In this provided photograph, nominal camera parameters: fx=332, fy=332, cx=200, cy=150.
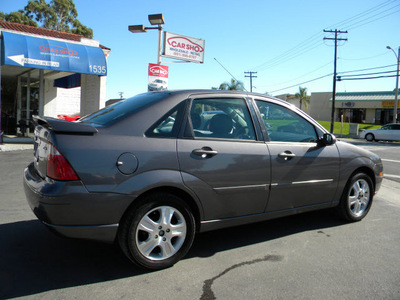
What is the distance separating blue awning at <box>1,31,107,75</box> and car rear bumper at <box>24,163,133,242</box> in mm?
11272

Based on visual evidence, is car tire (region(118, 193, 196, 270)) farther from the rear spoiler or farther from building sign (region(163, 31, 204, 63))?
building sign (region(163, 31, 204, 63))

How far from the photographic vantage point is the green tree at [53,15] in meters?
42.6

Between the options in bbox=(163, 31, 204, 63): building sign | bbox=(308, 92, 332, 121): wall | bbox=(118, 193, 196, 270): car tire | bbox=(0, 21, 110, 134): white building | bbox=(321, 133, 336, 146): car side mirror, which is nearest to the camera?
bbox=(118, 193, 196, 270): car tire

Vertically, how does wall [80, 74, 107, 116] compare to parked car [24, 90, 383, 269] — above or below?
above

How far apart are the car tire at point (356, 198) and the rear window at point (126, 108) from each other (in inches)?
107

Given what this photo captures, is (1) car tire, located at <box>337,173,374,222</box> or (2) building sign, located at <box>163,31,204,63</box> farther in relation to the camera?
(2) building sign, located at <box>163,31,204,63</box>

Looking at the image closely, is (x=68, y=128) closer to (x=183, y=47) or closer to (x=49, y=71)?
(x=183, y=47)

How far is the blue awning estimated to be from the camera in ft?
39.5

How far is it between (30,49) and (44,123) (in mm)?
11275

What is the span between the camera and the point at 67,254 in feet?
10.8

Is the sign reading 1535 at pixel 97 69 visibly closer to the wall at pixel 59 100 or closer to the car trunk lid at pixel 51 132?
the wall at pixel 59 100

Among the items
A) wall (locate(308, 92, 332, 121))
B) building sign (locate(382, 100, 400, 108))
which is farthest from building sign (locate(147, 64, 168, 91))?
wall (locate(308, 92, 332, 121))

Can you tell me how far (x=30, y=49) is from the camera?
1244 cm

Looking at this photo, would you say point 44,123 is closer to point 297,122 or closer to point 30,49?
point 297,122
